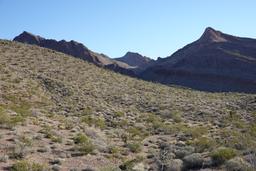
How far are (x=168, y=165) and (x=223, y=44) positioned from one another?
125 meters

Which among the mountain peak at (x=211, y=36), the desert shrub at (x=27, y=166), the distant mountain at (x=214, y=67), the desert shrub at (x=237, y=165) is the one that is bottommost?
the desert shrub at (x=27, y=166)

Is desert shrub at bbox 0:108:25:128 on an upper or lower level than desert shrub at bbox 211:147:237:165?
lower

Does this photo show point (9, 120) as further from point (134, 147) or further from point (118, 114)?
point (118, 114)

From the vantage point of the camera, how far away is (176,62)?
5482 inches

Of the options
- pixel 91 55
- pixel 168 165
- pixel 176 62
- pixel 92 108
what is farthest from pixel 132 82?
pixel 176 62

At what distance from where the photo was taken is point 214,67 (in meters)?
127

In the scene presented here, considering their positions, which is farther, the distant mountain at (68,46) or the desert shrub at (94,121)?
the distant mountain at (68,46)

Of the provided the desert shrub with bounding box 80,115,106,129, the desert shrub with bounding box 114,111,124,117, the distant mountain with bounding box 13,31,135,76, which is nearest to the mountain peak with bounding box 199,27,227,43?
the distant mountain with bounding box 13,31,135,76

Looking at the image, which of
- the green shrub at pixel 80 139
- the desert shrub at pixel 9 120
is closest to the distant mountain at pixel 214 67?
the desert shrub at pixel 9 120

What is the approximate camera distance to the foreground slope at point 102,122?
2077 centimetres

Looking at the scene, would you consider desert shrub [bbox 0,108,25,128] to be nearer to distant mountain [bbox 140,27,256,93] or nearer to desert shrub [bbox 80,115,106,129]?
desert shrub [bbox 80,115,106,129]

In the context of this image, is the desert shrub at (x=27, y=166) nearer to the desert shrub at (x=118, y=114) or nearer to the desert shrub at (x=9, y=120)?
the desert shrub at (x=9, y=120)

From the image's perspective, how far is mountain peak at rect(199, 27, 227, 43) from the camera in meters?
149

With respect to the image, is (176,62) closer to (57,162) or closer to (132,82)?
(132,82)
